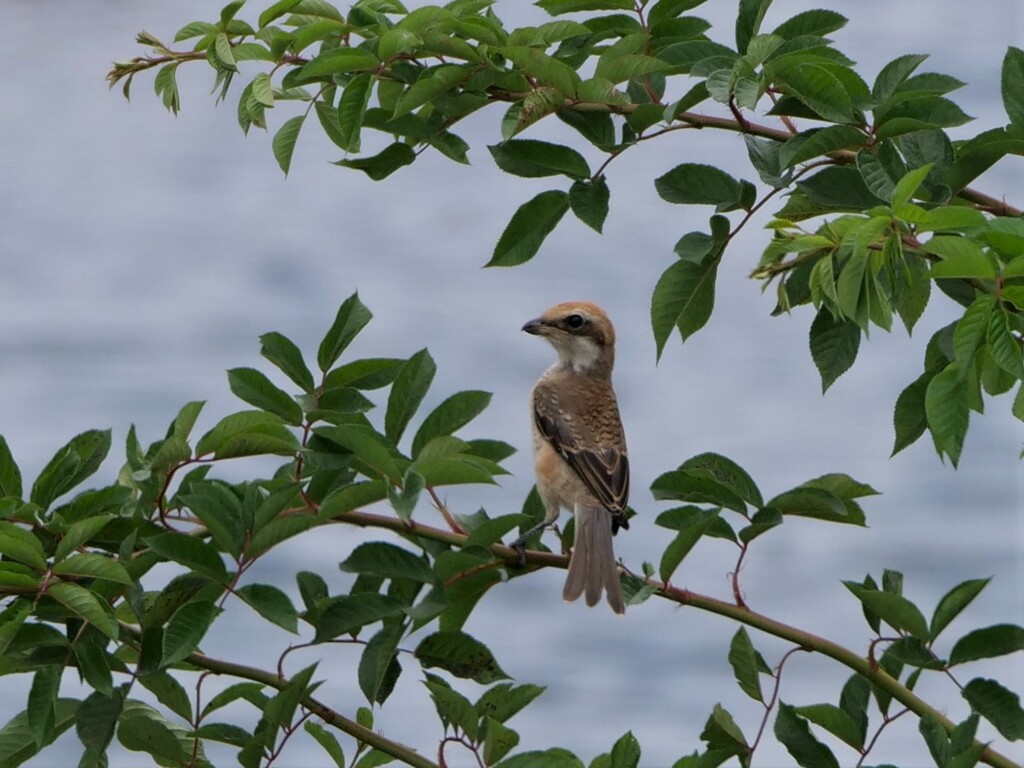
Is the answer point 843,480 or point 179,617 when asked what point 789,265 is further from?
point 179,617

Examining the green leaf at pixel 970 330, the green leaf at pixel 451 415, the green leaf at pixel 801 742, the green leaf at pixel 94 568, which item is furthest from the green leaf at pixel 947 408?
the green leaf at pixel 94 568

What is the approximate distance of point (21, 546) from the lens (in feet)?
6.66

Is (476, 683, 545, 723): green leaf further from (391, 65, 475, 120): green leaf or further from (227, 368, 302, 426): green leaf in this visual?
(391, 65, 475, 120): green leaf

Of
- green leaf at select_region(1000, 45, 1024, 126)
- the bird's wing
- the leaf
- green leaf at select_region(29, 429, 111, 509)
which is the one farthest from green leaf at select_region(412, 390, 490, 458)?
the bird's wing

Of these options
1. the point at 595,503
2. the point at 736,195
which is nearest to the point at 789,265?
the point at 736,195

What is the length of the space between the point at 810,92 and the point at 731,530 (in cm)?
64

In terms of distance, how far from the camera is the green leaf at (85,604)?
2004 mm

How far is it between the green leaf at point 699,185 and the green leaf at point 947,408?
21.1 inches

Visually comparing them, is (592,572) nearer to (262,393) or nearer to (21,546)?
(262,393)

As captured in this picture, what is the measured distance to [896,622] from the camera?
219 centimetres

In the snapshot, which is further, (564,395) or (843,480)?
(564,395)

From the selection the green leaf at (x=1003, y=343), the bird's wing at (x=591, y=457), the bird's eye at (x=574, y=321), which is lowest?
the green leaf at (x=1003, y=343)

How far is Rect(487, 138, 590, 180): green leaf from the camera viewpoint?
2451 millimetres

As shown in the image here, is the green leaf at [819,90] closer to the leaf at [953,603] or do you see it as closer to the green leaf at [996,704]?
the leaf at [953,603]
